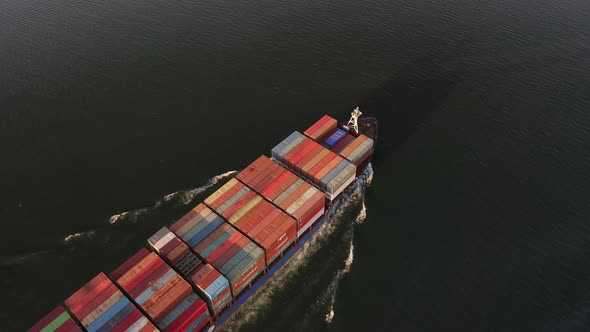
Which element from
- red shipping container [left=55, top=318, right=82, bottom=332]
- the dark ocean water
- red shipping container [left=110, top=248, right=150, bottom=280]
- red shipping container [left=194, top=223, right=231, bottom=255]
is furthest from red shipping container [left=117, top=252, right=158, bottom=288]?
the dark ocean water

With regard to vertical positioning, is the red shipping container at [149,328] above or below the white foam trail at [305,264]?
above

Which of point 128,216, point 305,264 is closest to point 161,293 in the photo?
point 305,264

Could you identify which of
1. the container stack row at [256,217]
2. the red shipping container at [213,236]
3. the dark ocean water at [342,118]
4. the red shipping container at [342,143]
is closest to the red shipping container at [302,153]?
the red shipping container at [342,143]

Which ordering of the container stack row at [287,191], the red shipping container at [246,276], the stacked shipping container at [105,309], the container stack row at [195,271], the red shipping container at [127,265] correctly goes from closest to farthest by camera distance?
the stacked shipping container at [105,309]
the container stack row at [195,271]
the red shipping container at [127,265]
the red shipping container at [246,276]
the container stack row at [287,191]

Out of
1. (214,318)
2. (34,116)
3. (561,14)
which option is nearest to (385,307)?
(214,318)

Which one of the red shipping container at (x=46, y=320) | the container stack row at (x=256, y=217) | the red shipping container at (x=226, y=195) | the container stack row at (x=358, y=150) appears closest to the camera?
the red shipping container at (x=46, y=320)

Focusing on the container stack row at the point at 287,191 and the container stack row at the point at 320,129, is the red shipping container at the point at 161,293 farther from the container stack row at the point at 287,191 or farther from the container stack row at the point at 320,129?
the container stack row at the point at 320,129

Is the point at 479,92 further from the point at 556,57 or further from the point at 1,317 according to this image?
the point at 1,317

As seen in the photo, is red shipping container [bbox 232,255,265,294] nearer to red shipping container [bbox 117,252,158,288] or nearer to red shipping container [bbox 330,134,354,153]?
red shipping container [bbox 117,252,158,288]

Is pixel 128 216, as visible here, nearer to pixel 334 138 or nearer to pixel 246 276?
pixel 246 276

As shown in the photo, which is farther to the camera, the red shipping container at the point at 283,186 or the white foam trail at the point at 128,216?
the white foam trail at the point at 128,216
